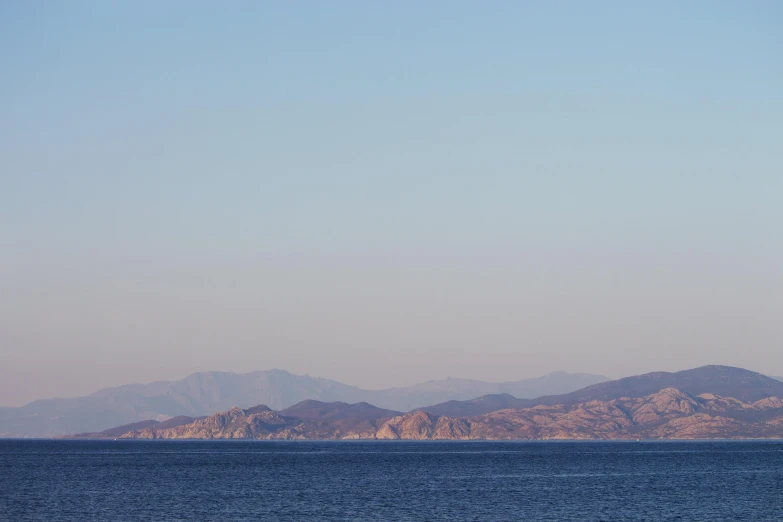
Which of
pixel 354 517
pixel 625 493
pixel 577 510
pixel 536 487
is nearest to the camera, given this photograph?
pixel 354 517

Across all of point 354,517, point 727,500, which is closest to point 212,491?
point 354,517

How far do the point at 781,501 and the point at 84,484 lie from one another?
376 feet

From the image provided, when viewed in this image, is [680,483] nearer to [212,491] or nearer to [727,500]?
[727,500]

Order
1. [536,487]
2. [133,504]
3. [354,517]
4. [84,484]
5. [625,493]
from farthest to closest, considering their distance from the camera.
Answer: [84,484]
[536,487]
[625,493]
[133,504]
[354,517]

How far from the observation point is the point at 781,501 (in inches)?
5044

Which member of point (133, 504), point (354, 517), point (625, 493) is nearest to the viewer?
point (354, 517)

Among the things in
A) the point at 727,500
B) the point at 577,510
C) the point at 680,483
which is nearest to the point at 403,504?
the point at 577,510

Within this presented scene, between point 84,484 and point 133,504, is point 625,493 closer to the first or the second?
point 133,504

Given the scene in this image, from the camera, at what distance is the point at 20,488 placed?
152 meters

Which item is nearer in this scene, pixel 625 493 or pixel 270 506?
pixel 270 506

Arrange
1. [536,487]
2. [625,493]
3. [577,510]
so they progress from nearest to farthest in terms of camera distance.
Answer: [577,510] → [625,493] → [536,487]

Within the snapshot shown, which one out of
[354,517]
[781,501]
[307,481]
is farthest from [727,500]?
[307,481]

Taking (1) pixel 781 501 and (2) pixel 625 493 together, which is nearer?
(1) pixel 781 501

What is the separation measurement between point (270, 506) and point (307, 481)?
48.5 meters
